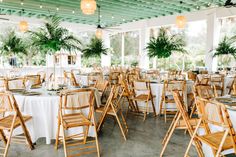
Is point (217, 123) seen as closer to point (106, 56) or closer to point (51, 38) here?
point (51, 38)

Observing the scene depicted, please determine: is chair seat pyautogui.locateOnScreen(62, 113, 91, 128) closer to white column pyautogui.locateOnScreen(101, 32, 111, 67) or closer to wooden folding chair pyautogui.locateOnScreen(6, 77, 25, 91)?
wooden folding chair pyautogui.locateOnScreen(6, 77, 25, 91)

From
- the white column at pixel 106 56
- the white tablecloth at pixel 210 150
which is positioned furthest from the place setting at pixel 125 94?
the white column at pixel 106 56

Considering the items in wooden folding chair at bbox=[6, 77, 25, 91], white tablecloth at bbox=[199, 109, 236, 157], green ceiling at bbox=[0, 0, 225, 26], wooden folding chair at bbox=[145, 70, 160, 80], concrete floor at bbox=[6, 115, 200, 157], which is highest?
green ceiling at bbox=[0, 0, 225, 26]

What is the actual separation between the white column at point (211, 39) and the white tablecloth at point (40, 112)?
8027 millimetres

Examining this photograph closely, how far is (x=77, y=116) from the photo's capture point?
352cm

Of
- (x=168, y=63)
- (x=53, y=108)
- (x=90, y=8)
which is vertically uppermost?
(x=90, y=8)

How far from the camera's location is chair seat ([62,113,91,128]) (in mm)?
3156

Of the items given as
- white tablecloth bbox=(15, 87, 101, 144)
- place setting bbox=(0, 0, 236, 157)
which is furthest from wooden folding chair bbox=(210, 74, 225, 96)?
white tablecloth bbox=(15, 87, 101, 144)

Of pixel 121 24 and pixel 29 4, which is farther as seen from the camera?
pixel 121 24

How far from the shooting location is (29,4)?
938cm

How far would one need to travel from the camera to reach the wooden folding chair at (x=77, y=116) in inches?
127

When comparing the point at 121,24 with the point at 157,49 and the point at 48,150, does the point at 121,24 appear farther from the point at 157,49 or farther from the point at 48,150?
the point at 48,150

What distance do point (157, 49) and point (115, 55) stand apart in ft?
22.5

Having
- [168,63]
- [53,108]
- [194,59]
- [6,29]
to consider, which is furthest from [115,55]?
[53,108]
